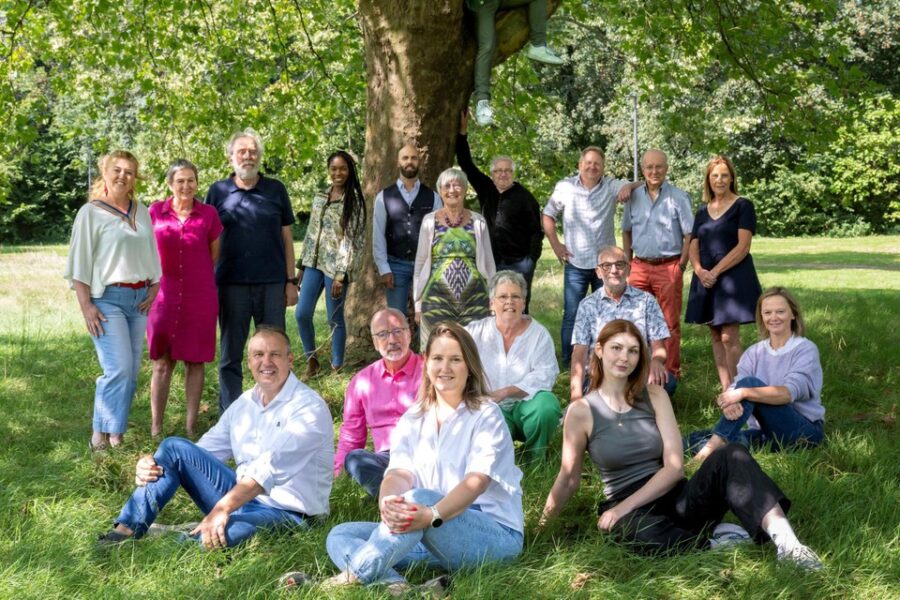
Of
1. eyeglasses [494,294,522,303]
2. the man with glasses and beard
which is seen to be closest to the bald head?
the man with glasses and beard

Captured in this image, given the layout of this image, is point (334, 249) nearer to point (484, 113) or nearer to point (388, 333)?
point (484, 113)

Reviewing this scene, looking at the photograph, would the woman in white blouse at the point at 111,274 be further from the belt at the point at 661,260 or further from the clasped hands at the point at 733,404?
the belt at the point at 661,260

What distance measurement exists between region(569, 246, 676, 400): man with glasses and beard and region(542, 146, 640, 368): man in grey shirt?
1441 millimetres

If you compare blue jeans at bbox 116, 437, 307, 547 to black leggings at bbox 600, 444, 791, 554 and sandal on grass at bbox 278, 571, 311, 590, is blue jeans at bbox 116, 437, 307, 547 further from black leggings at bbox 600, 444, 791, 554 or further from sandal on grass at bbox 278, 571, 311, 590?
black leggings at bbox 600, 444, 791, 554

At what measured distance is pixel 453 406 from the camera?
455 centimetres

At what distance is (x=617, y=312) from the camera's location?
6930mm

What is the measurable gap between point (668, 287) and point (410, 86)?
2764mm

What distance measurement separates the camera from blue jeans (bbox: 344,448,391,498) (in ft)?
17.4

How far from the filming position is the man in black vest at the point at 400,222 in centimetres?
773

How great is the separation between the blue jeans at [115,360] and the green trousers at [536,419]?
247 cm

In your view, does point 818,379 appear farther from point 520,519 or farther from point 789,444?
point 520,519

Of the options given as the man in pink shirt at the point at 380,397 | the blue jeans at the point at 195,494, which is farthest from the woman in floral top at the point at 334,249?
the blue jeans at the point at 195,494

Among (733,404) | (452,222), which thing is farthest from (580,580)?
(452,222)

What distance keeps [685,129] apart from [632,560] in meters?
8.77
